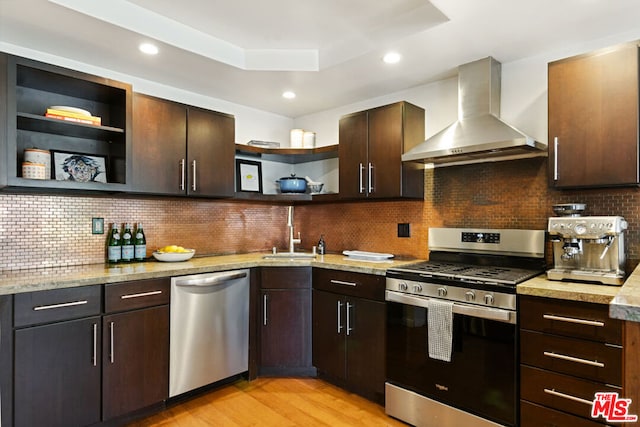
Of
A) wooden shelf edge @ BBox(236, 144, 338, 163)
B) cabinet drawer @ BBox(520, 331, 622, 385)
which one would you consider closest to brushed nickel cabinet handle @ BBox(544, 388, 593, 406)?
cabinet drawer @ BBox(520, 331, 622, 385)

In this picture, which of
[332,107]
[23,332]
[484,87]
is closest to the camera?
[23,332]

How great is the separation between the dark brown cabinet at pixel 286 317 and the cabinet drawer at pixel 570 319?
60.5 inches

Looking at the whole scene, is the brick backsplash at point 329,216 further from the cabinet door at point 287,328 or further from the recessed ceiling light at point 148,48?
the recessed ceiling light at point 148,48

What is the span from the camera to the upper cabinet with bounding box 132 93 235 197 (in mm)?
2600

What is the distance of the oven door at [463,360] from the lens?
6.23 ft

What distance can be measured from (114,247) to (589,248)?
2.99 metres

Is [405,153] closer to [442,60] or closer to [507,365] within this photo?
[442,60]

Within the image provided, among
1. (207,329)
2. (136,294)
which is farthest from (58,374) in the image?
(207,329)

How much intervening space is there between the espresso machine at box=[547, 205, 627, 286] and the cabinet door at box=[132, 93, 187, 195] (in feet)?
8.09

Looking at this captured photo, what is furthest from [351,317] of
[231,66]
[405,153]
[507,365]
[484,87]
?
[231,66]

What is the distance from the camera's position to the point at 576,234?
1917mm

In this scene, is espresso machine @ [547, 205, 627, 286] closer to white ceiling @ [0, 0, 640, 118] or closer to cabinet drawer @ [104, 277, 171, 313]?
white ceiling @ [0, 0, 640, 118]

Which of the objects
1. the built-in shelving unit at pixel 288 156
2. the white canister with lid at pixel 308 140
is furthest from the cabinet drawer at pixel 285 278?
the white canister with lid at pixel 308 140

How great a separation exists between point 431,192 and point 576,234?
1123 millimetres
